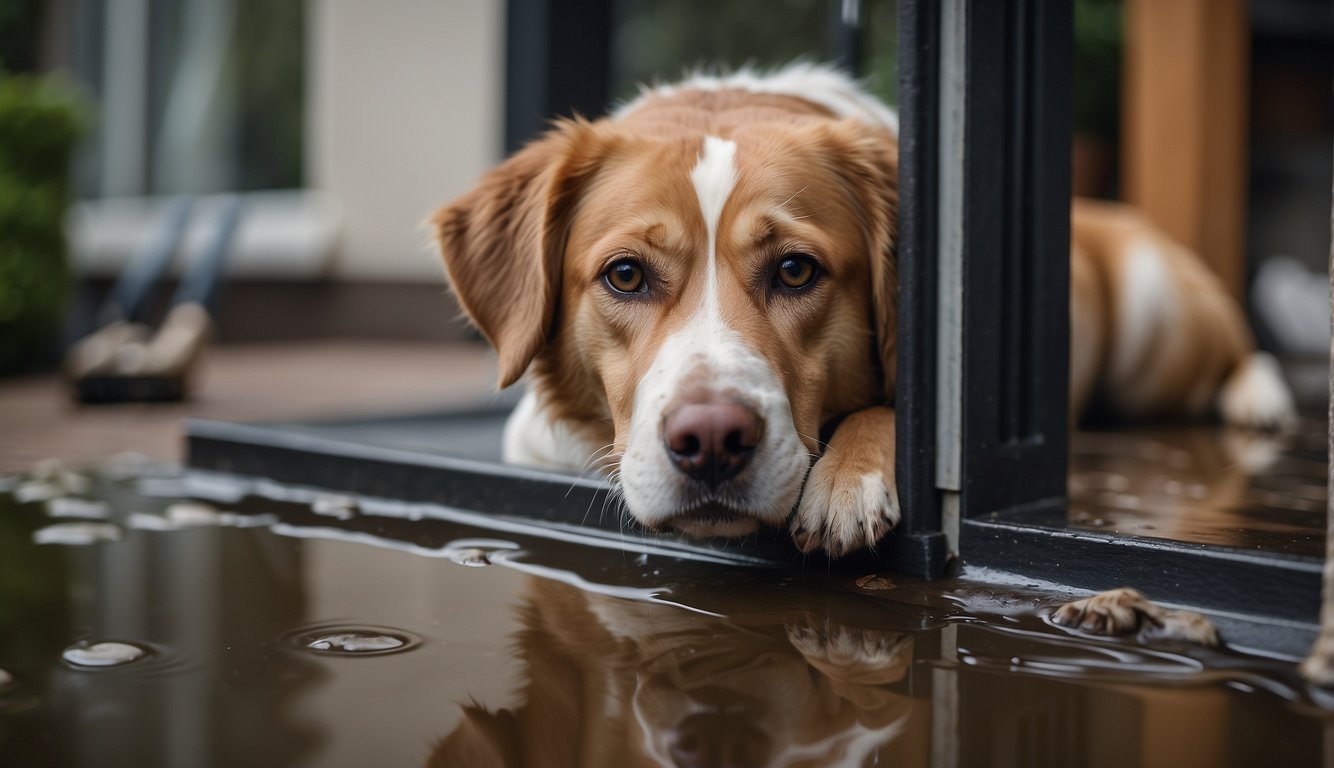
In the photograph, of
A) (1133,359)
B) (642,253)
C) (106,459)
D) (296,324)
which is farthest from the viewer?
(296,324)

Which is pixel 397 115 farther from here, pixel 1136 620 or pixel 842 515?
pixel 1136 620

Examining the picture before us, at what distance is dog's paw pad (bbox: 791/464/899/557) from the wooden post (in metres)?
4.55

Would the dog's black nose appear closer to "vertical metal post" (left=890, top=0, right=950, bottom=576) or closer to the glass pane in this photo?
"vertical metal post" (left=890, top=0, right=950, bottom=576)

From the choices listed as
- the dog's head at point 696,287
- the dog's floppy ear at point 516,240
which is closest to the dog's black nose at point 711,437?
the dog's head at point 696,287

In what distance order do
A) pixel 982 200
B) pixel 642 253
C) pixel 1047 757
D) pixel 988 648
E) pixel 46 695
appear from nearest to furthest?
Result: pixel 1047 757 → pixel 46 695 → pixel 988 648 → pixel 982 200 → pixel 642 253

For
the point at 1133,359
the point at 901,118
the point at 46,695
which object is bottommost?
the point at 46,695

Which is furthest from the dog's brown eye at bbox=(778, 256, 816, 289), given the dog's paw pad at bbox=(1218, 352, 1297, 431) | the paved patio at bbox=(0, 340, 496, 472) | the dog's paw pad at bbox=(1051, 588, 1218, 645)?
the dog's paw pad at bbox=(1218, 352, 1297, 431)

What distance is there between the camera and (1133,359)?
14.6 feet

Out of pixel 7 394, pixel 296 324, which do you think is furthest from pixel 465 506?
pixel 296 324

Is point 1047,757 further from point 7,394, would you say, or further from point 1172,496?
point 7,394

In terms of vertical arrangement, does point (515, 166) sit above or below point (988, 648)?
above

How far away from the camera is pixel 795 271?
224cm

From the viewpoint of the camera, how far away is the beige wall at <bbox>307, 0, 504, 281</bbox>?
9.91 m

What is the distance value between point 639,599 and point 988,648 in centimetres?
59
